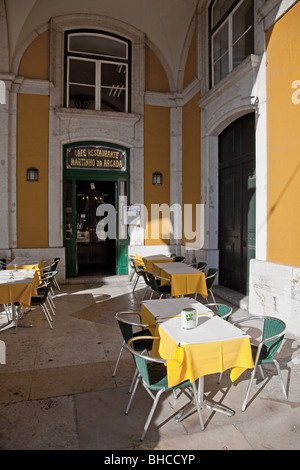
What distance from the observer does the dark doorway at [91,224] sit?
10.8m

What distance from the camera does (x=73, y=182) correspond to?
869 centimetres

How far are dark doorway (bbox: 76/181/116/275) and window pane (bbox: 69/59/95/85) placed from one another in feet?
10.4

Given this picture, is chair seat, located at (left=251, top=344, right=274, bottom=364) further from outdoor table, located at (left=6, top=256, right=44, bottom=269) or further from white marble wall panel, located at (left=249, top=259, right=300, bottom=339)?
outdoor table, located at (left=6, top=256, right=44, bottom=269)

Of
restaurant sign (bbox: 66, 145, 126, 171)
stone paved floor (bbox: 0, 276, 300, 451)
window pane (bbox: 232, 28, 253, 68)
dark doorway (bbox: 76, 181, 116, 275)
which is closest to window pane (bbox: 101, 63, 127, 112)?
restaurant sign (bbox: 66, 145, 126, 171)

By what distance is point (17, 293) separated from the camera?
460 cm

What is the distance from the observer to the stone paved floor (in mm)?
2441

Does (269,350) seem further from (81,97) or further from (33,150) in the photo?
(81,97)

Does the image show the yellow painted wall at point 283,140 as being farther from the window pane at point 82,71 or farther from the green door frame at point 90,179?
the window pane at point 82,71

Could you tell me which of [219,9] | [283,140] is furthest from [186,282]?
[219,9]

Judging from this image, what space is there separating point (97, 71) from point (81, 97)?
820 millimetres

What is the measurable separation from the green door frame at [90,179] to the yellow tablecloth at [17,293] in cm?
404

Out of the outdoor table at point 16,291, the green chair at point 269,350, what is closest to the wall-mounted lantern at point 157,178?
the outdoor table at point 16,291
